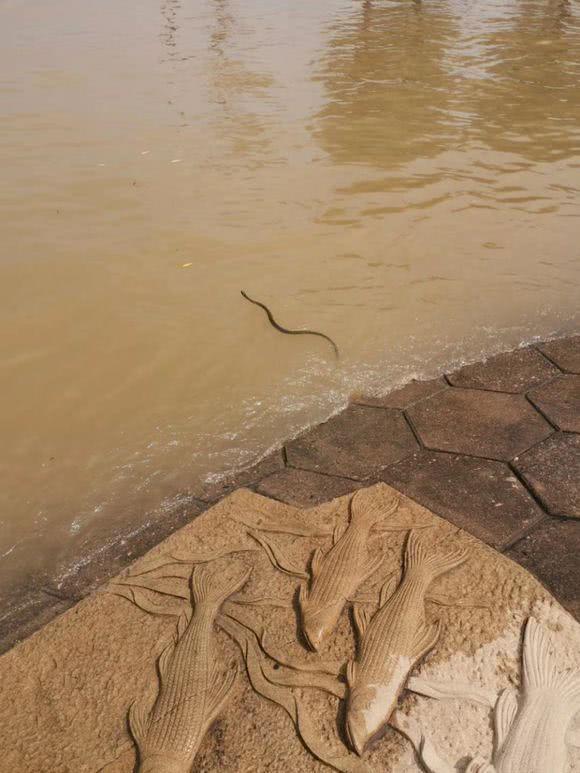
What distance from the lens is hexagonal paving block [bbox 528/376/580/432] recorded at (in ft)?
9.19

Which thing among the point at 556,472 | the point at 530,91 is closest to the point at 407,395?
the point at 556,472

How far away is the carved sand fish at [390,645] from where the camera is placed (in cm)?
169

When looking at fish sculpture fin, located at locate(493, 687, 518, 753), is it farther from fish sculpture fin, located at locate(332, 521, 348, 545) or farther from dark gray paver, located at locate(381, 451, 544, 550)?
fish sculpture fin, located at locate(332, 521, 348, 545)

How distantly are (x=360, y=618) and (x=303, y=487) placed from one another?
2.23 ft

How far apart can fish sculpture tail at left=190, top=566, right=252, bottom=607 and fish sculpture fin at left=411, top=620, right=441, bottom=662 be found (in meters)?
0.57

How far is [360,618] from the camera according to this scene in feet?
6.44

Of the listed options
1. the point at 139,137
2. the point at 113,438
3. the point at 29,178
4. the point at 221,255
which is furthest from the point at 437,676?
the point at 139,137

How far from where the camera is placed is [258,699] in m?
1.76

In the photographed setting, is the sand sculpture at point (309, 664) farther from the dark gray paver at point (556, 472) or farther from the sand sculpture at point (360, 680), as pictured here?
the dark gray paver at point (556, 472)

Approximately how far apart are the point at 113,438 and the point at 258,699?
1.60 m

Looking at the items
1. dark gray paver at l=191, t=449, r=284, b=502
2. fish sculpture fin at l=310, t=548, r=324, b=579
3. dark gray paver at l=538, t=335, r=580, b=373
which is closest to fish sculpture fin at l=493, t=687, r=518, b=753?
fish sculpture fin at l=310, t=548, r=324, b=579

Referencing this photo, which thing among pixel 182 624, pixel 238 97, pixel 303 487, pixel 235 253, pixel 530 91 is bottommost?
pixel 530 91

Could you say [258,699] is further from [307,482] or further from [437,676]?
[307,482]

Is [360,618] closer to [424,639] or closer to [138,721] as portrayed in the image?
[424,639]
